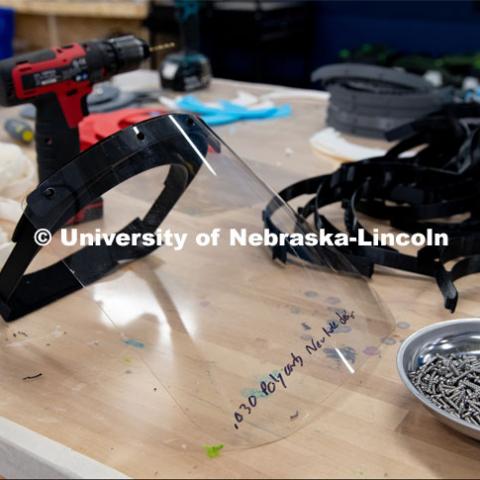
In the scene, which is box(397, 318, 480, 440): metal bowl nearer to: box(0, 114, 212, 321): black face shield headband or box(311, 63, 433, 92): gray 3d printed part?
box(0, 114, 212, 321): black face shield headband

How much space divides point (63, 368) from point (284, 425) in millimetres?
212

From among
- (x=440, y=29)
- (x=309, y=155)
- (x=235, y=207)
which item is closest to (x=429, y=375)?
(x=235, y=207)

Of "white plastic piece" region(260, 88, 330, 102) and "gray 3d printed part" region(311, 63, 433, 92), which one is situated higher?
"gray 3d printed part" region(311, 63, 433, 92)

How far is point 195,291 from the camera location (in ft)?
2.23

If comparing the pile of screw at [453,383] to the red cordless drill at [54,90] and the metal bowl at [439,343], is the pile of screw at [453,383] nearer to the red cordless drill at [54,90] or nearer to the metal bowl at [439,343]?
the metal bowl at [439,343]

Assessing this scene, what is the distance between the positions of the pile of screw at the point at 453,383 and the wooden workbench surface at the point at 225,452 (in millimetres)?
16

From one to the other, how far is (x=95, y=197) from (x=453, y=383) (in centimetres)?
35

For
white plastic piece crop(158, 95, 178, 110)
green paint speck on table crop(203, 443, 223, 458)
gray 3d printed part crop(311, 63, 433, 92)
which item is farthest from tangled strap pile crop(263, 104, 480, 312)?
white plastic piece crop(158, 95, 178, 110)

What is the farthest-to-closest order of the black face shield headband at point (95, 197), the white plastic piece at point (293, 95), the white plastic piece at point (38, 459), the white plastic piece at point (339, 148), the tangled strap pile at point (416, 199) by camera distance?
the white plastic piece at point (293, 95), the white plastic piece at point (339, 148), the tangled strap pile at point (416, 199), the black face shield headband at point (95, 197), the white plastic piece at point (38, 459)

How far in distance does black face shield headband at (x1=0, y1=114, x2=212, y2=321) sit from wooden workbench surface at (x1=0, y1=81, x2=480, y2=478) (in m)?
0.03

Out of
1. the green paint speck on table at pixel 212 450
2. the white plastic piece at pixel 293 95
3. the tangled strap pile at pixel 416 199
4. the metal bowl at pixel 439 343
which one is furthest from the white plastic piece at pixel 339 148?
the green paint speck on table at pixel 212 450

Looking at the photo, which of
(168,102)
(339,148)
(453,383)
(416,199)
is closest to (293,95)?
(168,102)

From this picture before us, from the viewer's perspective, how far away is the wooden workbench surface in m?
0.47

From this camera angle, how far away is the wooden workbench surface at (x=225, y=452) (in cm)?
47
